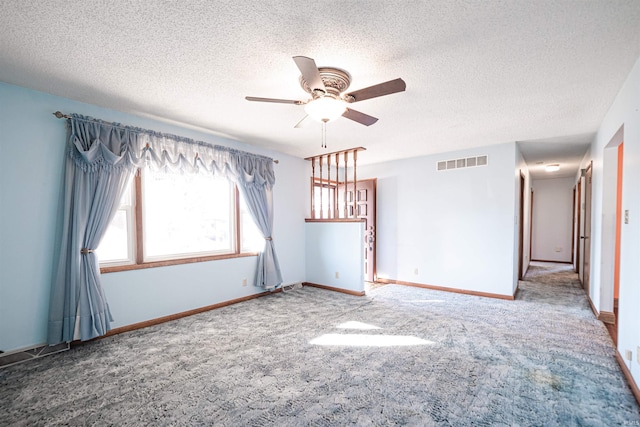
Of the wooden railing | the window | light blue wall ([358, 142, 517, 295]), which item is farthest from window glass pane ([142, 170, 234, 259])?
light blue wall ([358, 142, 517, 295])

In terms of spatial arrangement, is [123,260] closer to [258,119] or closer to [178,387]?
[178,387]

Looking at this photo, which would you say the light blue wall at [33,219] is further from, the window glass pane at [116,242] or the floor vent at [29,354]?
the window glass pane at [116,242]

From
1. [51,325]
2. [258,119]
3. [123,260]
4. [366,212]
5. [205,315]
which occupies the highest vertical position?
[258,119]

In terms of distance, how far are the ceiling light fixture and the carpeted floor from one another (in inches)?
82.1

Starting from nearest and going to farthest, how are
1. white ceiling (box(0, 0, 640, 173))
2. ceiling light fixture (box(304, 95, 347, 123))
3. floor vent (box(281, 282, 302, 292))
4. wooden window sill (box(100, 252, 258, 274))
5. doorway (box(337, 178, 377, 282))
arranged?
white ceiling (box(0, 0, 640, 173)) → ceiling light fixture (box(304, 95, 347, 123)) → wooden window sill (box(100, 252, 258, 274)) → floor vent (box(281, 282, 302, 292)) → doorway (box(337, 178, 377, 282))

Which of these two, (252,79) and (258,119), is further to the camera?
(258,119)

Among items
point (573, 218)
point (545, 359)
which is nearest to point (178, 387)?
point (545, 359)

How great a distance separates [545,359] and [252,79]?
351cm

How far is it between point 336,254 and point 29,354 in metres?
3.81

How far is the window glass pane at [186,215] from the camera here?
3508mm

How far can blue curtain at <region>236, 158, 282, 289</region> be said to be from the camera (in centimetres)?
431

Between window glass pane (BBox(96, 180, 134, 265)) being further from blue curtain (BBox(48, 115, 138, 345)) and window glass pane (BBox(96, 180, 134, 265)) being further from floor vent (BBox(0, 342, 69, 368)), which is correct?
floor vent (BBox(0, 342, 69, 368))

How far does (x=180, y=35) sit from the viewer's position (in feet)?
6.10

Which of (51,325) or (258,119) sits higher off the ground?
(258,119)
